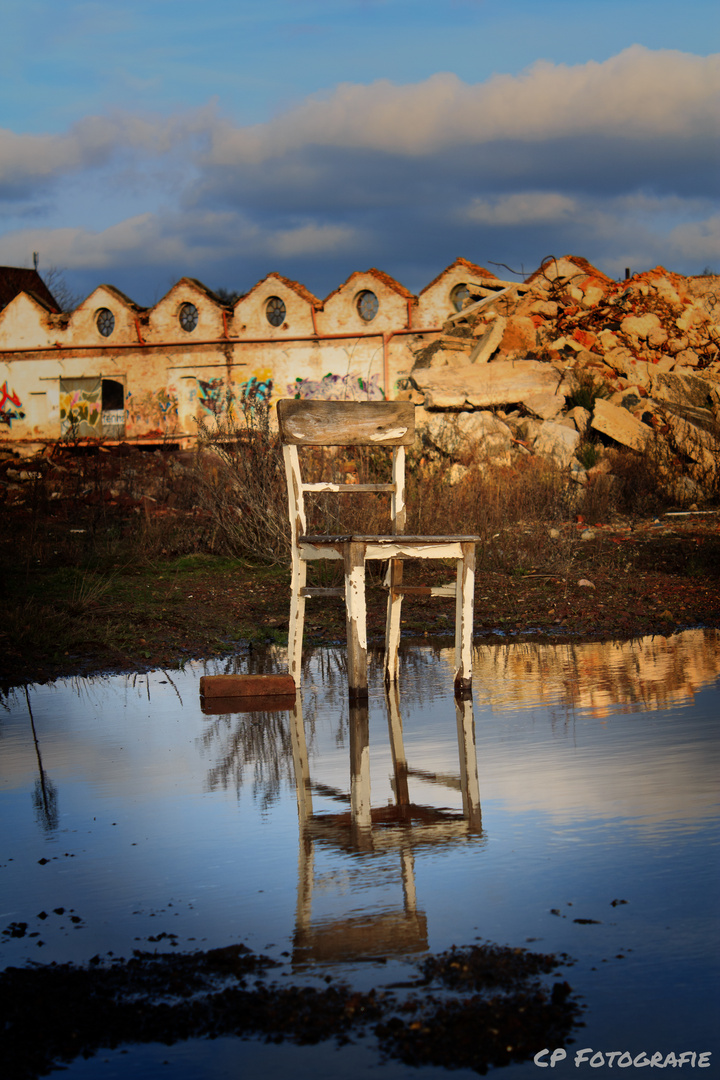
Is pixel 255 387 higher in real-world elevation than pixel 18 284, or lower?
lower

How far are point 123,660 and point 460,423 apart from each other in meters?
10.1

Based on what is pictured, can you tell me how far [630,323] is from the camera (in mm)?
18891

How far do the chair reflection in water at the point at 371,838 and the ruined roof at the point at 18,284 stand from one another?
3859 cm

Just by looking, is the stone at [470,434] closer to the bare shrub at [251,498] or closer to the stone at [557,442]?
the stone at [557,442]

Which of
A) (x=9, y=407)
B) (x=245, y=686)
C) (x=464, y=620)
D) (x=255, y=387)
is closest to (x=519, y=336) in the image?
(x=255, y=387)

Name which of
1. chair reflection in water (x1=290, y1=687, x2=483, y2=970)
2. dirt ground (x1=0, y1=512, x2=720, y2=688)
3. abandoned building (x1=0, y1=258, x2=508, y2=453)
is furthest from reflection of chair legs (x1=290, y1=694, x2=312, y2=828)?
abandoned building (x1=0, y1=258, x2=508, y2=453)

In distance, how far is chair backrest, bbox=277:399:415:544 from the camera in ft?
17.4

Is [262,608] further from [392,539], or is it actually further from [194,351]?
[194,351]

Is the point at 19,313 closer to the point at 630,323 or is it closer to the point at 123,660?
the point at 630,323

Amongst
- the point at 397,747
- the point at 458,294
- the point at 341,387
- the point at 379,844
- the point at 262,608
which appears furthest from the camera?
the point at 341,387

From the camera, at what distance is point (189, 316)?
98.6 feet

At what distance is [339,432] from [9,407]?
28265mm

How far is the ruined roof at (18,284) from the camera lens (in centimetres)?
4122

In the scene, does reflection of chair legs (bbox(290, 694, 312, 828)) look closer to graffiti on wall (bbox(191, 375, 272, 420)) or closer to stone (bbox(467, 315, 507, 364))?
stone (bbox(467, 315, 507, 364))
